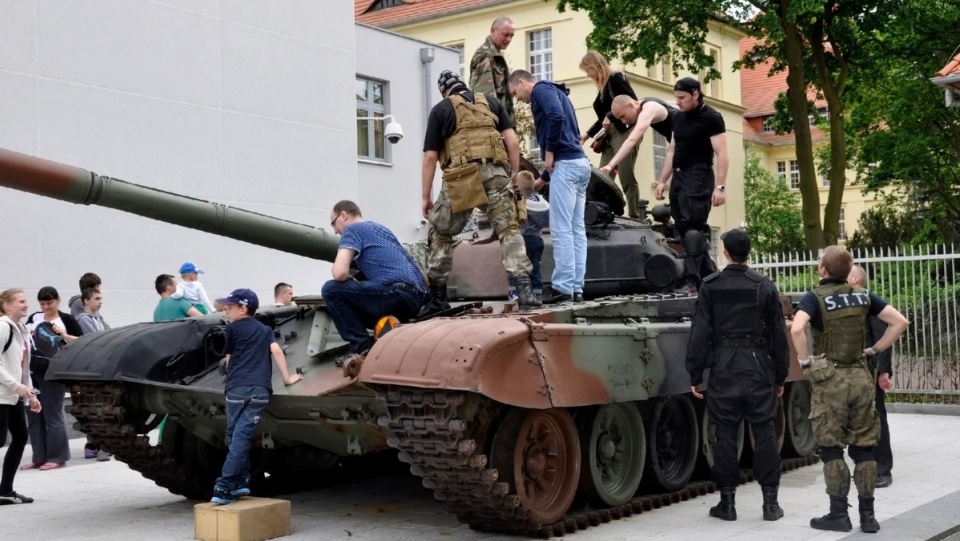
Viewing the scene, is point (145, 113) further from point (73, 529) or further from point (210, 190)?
point (73, 529)

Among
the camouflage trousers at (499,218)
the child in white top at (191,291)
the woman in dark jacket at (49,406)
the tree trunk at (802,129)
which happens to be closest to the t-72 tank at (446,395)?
the camouflage trousers at (499,218)

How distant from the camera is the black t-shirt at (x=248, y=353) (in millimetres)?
8141

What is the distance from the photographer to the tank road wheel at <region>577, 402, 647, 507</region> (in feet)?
28.1

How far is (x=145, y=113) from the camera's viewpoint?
1639 cm

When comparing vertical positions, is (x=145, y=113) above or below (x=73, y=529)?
above

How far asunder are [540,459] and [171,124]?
10422 mm

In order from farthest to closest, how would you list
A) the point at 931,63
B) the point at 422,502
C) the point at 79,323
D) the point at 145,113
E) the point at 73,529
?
1. the point at 931,63
2. the point at 145,113
3. the point at 79,323
4. the point at 422,502
5. the point at 73,529

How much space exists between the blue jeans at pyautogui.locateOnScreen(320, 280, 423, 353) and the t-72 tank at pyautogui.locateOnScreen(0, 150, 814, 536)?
31 cm

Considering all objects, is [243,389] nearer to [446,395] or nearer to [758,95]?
[446,395]

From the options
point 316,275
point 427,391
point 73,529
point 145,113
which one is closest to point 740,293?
point 427,391

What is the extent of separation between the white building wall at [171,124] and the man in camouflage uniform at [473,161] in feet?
25.2

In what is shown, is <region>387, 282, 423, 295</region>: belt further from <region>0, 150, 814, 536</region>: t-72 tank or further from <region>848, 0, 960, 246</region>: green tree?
<region>848, 0, 960, 246</region>: green tree

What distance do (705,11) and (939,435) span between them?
12625 mm

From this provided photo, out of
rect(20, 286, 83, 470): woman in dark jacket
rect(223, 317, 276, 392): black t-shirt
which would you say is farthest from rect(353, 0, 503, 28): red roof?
rect(223, 317, 276, 392): black t-shirt
